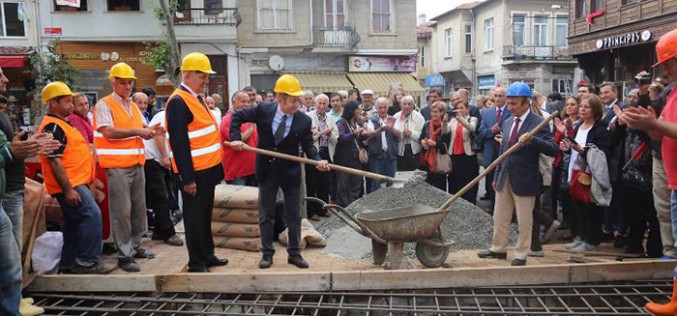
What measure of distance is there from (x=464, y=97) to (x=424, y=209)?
3.19 meters

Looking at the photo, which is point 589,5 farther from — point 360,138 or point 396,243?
point 396,243

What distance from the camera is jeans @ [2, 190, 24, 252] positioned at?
407 cm

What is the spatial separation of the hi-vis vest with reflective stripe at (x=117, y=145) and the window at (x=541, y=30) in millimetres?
29658

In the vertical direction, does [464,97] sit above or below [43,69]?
below

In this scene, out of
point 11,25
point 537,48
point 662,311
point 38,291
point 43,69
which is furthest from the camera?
point 537,48

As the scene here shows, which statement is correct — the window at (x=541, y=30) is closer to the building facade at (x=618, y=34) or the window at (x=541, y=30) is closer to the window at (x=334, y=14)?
the building facade at (x=618, y=34)

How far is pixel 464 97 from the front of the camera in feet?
27.0

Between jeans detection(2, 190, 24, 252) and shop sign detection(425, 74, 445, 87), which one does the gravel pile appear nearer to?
jeans detection(2, 190, 24, 252)

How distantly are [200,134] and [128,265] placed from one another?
1483 millimetres

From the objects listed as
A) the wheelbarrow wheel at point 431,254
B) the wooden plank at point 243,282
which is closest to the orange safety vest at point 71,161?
the wooden plank at point 243,282

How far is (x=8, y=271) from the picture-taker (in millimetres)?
3850

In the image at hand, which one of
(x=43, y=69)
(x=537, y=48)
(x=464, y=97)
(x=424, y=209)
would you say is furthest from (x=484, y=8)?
(x=424, y=209)

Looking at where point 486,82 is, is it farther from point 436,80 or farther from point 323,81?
point 323,81

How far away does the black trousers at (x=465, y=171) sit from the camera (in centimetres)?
804
